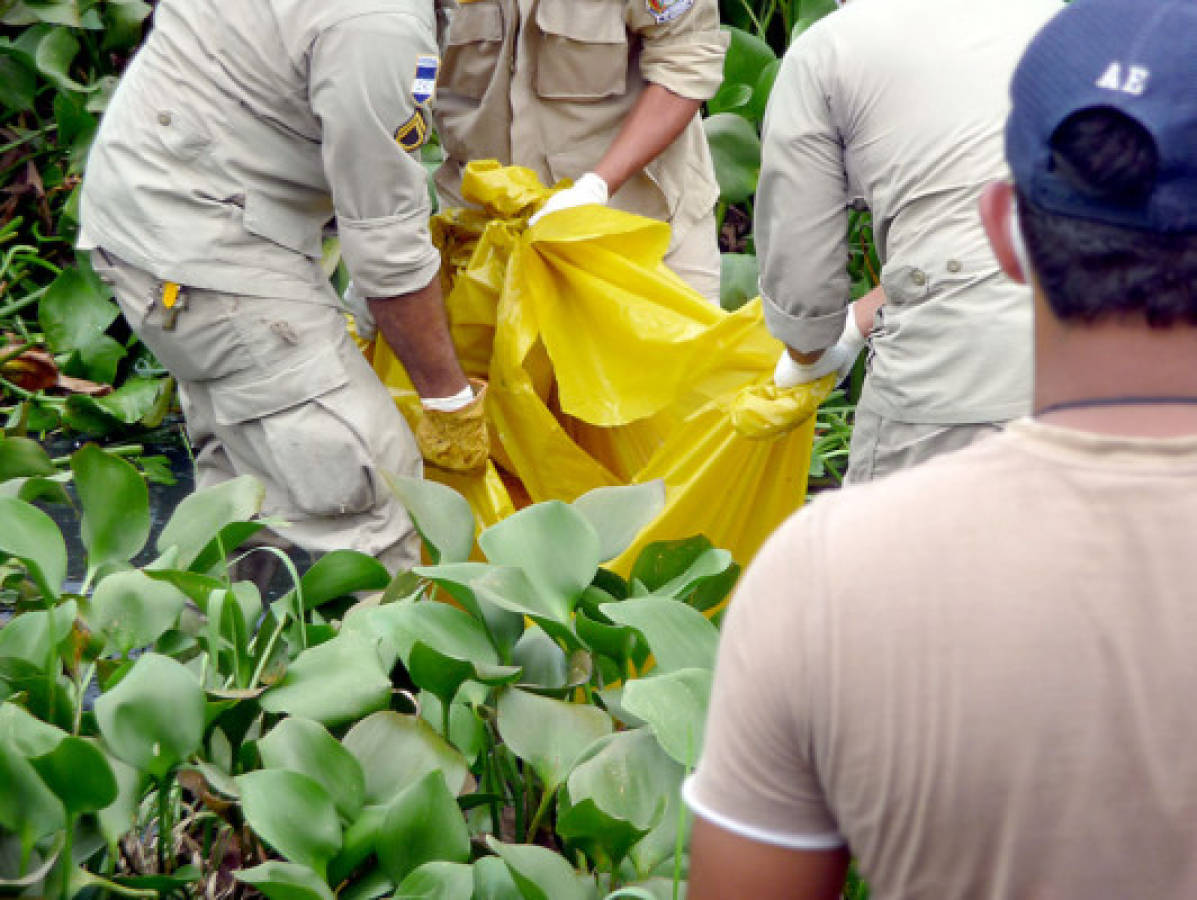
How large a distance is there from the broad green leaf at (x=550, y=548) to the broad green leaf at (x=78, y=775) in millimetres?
474

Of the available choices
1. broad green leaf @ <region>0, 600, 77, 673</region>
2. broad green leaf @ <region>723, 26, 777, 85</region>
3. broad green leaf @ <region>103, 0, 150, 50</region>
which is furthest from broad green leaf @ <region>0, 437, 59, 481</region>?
broad green leaf @ <region>103, 0, 150, 50</region>

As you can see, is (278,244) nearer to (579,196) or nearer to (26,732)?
(579,196)

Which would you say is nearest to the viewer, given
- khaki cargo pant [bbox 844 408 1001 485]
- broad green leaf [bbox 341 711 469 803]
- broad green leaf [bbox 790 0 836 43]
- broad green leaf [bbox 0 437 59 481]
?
broad green leaf [bbox 341 711 469 803]

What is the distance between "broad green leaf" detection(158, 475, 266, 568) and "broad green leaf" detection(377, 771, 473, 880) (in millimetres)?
557

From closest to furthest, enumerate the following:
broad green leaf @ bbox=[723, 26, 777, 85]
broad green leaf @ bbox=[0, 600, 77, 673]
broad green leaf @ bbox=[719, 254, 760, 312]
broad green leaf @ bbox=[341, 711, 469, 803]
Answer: broad green leaf @ bbox=[341, 711, 469, 803] → broad green leaf @ bbox=[0, 600, 77, 673] → broad green leaf @ bbox=[719, 254, 760, 312] → broad green leaf @ bbox=[723, 26, 777, 85]

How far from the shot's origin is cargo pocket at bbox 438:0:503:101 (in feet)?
10.2

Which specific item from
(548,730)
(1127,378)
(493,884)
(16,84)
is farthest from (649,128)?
(16,84)

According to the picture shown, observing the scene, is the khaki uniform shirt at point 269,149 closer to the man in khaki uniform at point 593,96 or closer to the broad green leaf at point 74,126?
the man in khaki uniform at point 593,96

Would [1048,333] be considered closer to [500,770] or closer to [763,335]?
[500,770]

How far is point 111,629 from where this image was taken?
1749 millimetres

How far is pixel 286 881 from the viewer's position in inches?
54.7

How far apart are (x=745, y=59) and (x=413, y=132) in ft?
7.35

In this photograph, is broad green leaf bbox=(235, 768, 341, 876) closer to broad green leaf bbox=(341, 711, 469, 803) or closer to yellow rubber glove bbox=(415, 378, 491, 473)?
broad green leaf bbox=(341, 711, 469, 803)

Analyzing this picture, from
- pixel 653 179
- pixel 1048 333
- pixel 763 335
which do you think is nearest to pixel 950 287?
pixel 763 335
